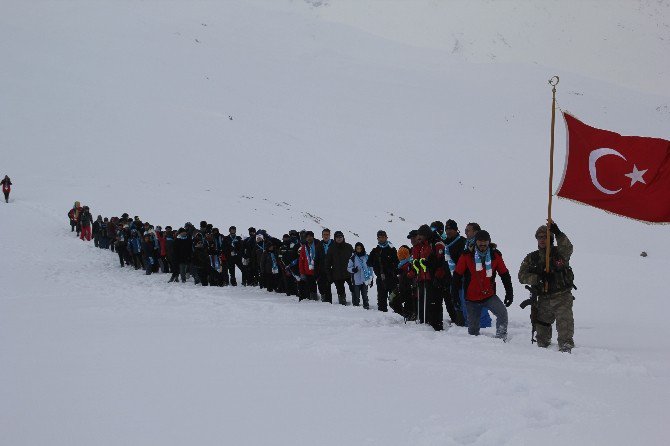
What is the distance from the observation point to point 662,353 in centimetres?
700

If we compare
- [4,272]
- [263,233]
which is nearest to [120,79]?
[4,272]

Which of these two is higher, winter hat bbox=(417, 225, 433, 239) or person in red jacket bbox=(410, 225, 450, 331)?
winter hat bbox=(417, 225, 433, 239)

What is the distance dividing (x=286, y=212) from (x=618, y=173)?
21376mm

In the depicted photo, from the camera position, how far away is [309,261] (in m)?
11.8

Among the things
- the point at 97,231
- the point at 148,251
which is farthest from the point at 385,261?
the point at 97,231

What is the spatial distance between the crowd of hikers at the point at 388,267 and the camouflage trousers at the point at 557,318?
12mm

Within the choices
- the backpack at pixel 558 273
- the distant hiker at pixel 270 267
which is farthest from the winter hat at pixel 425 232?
the distant hiker at pixel 270 267

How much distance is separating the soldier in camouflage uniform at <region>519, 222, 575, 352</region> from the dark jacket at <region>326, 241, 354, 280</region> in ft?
15.6

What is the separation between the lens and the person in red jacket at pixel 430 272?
8.34 metres

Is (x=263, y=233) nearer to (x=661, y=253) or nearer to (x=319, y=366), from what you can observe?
(x=319, y=366)

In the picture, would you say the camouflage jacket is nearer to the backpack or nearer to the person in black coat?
the backpack

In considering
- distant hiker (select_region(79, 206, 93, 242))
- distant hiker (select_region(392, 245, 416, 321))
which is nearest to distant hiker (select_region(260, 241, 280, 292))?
distant hiker (select_region(392, 245, 416, 321))

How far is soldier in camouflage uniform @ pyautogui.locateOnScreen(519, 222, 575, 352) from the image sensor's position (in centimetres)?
702

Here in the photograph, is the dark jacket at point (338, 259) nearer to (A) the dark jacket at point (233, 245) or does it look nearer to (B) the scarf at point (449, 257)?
(A) the dark jacket at point (233, 245)
